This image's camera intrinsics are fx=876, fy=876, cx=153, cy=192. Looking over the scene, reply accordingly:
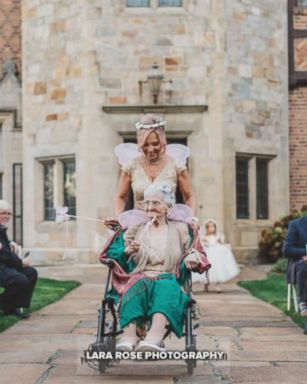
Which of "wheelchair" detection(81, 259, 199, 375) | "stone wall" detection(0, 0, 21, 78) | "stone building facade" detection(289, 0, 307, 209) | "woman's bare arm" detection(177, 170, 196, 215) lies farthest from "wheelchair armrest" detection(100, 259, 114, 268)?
"stone wall" detection(0, 0, 21, 78)

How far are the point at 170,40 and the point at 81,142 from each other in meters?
2.59

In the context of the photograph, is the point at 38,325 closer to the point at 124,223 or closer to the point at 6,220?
the point at 6,220

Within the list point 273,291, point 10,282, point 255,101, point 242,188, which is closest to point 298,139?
point 255,101

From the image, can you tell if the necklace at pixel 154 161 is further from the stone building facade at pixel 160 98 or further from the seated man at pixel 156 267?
the stone building facade at pixel 160 98

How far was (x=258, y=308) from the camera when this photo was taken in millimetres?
9930

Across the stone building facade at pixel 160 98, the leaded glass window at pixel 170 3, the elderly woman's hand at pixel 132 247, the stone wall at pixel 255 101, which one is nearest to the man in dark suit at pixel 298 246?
the elderly woman's hand at pixel 132 247

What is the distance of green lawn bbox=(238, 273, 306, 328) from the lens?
9114mm

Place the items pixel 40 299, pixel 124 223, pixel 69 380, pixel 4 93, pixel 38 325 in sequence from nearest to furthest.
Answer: pixel 69 380 → pixel 124 223 → pixel 38 325 → pixel 40 299 → pixel 4 93

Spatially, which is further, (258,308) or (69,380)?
(258,308)

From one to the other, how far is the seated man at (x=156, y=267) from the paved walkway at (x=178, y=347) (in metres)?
0.34

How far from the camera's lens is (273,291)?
12.0 metres

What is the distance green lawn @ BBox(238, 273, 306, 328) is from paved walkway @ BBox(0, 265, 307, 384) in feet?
0.38

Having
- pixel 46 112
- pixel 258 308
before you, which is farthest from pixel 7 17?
pixel 258 308

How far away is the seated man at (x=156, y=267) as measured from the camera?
5.49 metres
